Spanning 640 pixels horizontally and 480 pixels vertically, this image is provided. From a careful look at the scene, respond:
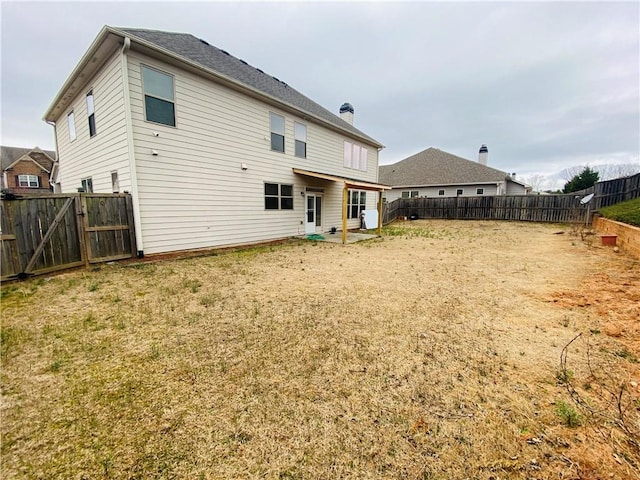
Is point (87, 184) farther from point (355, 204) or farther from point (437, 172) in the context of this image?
point (437, 172)

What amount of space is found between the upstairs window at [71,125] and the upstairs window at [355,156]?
12039 millimetres

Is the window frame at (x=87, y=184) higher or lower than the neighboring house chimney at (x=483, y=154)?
lower

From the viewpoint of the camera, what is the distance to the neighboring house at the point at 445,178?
2367 centimetres

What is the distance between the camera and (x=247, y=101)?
934 centimetres

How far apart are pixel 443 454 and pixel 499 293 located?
392 centimetres

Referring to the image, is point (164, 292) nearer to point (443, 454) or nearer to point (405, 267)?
point (443, 454)

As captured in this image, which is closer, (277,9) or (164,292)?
(164,292)

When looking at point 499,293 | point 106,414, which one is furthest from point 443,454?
point 499,293

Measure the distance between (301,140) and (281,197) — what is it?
9.66 ft

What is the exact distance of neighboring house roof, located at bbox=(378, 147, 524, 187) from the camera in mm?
23844

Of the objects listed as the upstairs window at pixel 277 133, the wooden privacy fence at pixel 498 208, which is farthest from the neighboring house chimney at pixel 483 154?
the upstairs window at pixel 277 133

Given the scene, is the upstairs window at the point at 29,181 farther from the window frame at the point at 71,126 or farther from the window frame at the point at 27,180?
the window frame at the point at 71,126

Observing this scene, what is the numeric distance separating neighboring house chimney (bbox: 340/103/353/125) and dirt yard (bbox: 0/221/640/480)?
15.2 meters

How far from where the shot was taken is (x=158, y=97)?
23.6 ft
